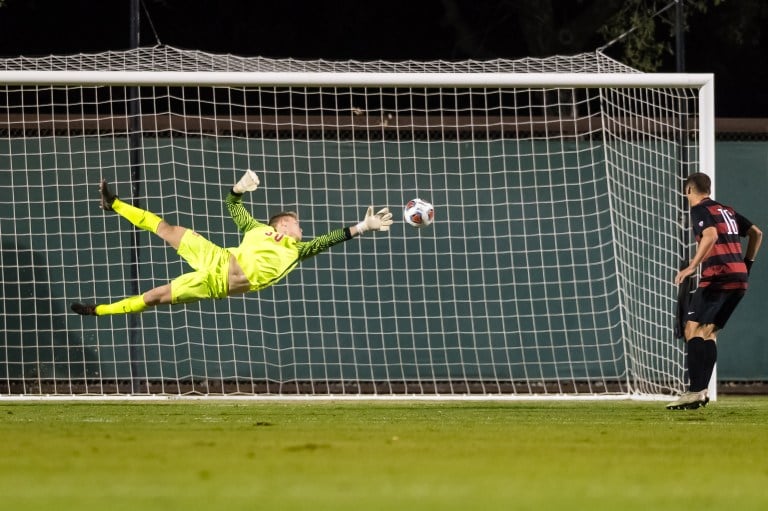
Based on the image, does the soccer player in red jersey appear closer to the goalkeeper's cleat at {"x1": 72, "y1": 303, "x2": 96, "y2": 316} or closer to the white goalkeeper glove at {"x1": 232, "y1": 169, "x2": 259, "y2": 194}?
the white goalkeeper glove at {"x1": 232, "y1": 169, "x2": 259, "y2": 194}

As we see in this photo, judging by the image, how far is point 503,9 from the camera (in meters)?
20.7

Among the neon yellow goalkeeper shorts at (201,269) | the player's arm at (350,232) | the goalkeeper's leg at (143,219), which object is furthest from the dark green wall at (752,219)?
the goalkeeper's leg at (143,219)

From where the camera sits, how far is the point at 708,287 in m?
11.5

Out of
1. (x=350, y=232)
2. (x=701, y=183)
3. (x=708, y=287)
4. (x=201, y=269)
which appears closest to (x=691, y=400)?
(x=708, y=287)

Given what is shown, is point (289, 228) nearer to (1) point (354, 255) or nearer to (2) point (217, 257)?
(2) point (217, 257)

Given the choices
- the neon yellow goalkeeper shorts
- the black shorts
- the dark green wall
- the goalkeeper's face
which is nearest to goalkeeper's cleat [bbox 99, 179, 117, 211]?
the neon yellow goalkeeper shorts

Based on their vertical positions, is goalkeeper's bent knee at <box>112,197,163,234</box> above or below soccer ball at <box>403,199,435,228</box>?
above

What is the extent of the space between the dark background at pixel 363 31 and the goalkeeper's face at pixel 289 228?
770 cm

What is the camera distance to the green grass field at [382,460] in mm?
5836

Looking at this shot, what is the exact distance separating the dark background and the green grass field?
363 inches

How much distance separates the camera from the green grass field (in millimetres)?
5836

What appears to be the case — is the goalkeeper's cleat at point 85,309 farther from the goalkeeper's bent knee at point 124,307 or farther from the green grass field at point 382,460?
the green grass field at point 382,460

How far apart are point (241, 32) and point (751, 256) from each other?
1064 centimetres

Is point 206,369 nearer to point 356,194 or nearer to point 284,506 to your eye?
point 356,194
